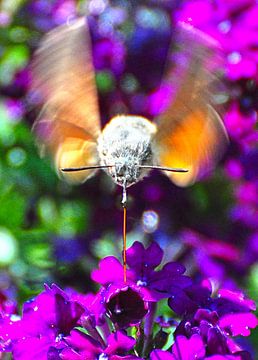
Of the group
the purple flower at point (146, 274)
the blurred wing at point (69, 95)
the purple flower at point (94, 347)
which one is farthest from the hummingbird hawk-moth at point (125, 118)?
the purple flower at point (94, 347)

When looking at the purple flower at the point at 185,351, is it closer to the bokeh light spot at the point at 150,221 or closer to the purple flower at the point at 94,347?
the purple flower at the point at 94,347

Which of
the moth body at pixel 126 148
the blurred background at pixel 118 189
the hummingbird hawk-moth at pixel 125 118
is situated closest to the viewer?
the moth body at pixel 126 148

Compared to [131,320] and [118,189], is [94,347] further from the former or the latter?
[118,189]

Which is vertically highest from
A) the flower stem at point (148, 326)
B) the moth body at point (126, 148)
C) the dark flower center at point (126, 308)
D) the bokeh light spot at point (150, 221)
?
the moth body at point (126, 148)

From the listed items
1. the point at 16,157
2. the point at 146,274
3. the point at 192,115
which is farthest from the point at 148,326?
the point at 16,157

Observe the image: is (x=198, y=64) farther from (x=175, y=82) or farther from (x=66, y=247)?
(x=66, y=247)

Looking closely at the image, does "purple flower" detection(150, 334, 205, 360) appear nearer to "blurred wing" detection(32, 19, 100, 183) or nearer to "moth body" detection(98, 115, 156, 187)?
"moth body" detection(98, 115, 156, 187)
